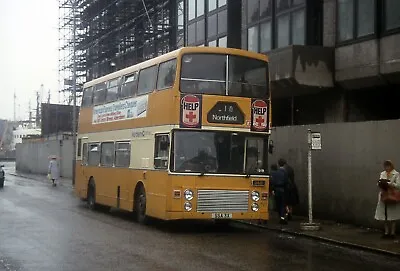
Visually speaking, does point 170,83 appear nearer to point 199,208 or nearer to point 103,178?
point 199,208

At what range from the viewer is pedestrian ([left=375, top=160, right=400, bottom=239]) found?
13953mm

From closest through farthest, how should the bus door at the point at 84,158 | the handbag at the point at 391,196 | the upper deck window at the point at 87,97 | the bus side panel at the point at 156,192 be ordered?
the handbag at the point at 391,196
the bus side panel at the point at 156,192
the upper deck window at the point at 87,97
the bus door at the point at 84,158

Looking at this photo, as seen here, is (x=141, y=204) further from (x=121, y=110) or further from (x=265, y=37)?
(x=265, y=37)

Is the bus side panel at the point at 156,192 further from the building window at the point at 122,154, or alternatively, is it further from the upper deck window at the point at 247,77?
the upper deck window at the point at 247,77

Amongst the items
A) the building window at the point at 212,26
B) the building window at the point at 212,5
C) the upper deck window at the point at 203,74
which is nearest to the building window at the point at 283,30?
the building window at the point at 212,26

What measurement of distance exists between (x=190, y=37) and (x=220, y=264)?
23.4m

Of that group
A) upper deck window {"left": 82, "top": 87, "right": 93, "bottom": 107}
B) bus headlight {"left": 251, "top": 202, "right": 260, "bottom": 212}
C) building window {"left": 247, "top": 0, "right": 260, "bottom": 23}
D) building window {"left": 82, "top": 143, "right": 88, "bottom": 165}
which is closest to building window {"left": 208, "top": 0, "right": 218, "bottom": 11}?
building window {"left": 247, "top": 0, "right": 260, "bottom": 23}

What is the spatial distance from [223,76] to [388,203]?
4996 millimetres

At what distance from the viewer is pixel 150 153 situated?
54.6 feet

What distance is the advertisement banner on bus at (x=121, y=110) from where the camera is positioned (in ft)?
57.5

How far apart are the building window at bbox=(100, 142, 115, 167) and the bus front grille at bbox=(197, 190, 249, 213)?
5485mm

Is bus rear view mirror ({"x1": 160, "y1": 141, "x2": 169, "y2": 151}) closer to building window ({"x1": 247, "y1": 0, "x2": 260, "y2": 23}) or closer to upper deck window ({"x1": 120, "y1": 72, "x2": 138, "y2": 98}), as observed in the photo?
upper deck window ({"x1": 120, "y1": 72, "x2": 138, "y2": 98})

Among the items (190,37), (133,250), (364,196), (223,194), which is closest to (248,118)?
(223,194)

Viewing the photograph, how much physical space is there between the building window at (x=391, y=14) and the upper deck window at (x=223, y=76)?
17.8 feet
